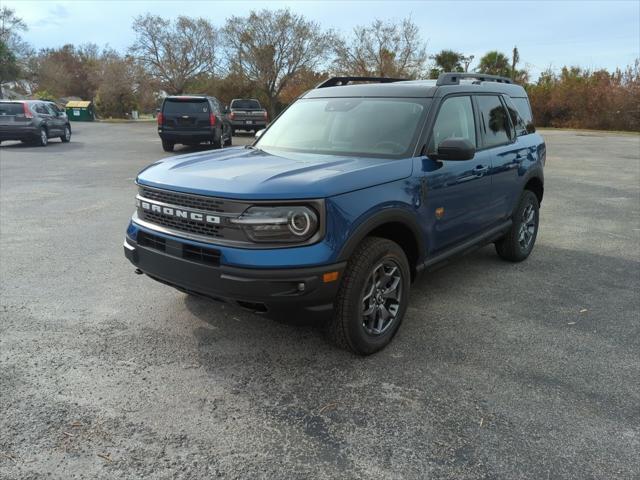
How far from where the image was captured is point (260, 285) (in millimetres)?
2951

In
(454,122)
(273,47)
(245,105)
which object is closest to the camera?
(454,122)

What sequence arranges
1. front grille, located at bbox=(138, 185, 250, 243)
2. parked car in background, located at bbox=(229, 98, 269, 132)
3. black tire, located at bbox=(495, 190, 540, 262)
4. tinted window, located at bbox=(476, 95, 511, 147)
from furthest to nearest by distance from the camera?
parked car in background, located at bbox=(229, 98, 269, 132) → black tire, located at bbox=(495, 190, 540, 262) → tinted window, located at bbox=(476, 95, 511, 147) → front grille, located at bbox=(138, 185, 250, 243)

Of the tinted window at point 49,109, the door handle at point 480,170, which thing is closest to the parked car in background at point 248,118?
the tinted window at point 49,109

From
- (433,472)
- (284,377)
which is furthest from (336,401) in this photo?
(433,472)

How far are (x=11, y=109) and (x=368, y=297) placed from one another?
18.6 metres

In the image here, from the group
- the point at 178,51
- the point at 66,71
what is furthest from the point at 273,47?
the point at 66,71

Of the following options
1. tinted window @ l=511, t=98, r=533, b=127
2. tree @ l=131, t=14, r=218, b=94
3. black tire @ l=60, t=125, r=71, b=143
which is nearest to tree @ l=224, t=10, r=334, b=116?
tree @ l=131, t=14, r=218, b=94

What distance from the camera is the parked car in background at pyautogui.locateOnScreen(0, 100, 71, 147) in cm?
1764

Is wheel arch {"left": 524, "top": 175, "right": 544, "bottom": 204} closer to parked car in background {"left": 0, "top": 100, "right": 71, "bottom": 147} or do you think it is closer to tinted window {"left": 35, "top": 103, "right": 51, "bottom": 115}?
parked car in background {"left": 0, "top": 100, "right": 71, "bottom": 147}

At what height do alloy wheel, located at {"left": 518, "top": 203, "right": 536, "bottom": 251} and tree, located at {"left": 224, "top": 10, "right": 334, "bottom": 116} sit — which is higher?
tree, located at {"left": 224, "top": 10, "right": 334, "bottom": 116}

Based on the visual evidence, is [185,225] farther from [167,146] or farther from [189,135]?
[167,146]

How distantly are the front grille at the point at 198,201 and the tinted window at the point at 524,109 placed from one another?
3.73 meters

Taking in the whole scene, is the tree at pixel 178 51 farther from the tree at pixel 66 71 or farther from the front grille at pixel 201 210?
the front grille at pixel 201 210

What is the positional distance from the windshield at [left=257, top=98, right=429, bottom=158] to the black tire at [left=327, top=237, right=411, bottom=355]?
812 mm
